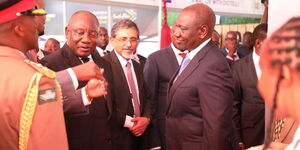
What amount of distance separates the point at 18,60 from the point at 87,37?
115 centimetres

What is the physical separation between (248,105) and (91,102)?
1.32 m

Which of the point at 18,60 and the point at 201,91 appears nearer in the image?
the point at 18,60

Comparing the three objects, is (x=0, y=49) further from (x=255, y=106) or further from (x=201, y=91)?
(x=255, y=106)

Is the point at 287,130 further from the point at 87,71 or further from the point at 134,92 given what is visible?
the point at 134,92

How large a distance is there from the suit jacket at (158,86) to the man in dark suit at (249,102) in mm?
591

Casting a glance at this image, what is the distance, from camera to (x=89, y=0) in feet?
13.4

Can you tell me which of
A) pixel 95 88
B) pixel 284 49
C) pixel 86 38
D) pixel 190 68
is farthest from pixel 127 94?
pixel 284 49

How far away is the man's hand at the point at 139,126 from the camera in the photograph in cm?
265

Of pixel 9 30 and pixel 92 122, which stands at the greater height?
pixel 9 30

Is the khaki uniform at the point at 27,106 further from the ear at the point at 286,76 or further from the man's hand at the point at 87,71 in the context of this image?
the ear at the point at 286,76

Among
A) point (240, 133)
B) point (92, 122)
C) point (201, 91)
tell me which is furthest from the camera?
point (240, 133)

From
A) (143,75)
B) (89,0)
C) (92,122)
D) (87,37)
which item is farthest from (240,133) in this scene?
(89,0)

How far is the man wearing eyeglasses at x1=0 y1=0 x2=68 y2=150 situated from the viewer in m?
1.14

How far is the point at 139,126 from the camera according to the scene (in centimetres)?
265
